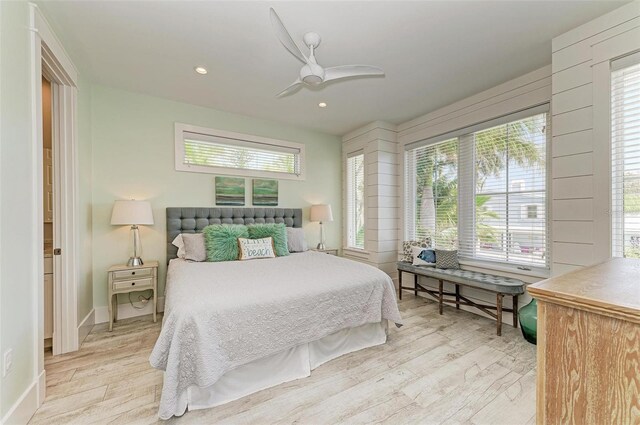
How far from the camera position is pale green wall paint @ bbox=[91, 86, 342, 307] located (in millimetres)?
3121

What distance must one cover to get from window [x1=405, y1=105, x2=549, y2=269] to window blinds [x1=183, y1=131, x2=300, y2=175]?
2062 mm

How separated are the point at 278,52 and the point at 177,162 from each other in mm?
2086

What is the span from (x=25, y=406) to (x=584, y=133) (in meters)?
4.40

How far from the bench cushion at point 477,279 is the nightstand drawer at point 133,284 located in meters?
3.35

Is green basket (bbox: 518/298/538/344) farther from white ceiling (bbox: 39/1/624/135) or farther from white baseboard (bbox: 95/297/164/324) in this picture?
white baseboard (bbox: 95/297/164/324)

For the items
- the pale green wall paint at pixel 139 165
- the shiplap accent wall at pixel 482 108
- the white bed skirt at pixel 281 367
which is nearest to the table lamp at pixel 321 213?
the pale green wall paint at pixel 139 165

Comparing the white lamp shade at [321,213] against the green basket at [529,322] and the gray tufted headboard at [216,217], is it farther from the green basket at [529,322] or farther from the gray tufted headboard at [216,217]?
the green basket at [529,322]

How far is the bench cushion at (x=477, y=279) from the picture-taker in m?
2.74

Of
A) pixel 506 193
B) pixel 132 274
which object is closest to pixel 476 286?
pixel 506 193

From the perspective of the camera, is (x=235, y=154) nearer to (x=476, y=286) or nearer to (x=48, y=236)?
(x=48, y=236)

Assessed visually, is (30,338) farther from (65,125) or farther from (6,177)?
(65,125)

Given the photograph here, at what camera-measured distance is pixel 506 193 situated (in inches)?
125

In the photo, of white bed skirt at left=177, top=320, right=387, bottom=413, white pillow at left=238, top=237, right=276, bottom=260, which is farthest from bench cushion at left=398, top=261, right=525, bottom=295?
white pillow at left=238, top=237, right=276, bottom=260

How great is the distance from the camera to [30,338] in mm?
1677
